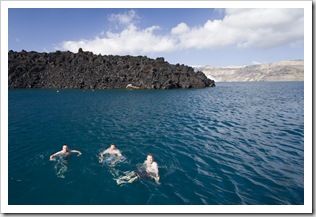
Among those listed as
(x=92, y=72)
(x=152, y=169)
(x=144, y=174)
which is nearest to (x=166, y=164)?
(x=152, y=169)

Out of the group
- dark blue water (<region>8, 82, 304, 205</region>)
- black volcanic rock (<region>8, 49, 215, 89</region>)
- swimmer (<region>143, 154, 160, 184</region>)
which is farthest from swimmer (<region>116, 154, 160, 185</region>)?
black volcanic rock (<region>8, 49, 215, 89</region>)

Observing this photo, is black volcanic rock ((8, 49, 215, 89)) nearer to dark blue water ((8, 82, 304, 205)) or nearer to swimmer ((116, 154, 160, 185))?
dark blue water ((8, 82, 304, 205))

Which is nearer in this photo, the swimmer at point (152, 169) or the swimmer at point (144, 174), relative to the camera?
the swimmer at point (144, 174)

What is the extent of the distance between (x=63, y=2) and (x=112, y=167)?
997 cm

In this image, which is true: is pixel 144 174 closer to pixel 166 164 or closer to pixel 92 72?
pixel 166 164

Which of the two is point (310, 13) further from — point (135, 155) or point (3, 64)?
point (3, 64)

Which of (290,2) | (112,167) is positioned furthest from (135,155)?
(290,2)

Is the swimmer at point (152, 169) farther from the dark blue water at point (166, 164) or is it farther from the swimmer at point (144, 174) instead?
the dark blue water at point (166, 164)

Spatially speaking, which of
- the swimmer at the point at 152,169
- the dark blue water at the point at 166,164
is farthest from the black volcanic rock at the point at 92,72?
the swimmer at the point at 152,169

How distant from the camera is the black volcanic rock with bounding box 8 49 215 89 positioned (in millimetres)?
99812

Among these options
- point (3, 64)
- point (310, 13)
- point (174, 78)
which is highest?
point (174, 78)

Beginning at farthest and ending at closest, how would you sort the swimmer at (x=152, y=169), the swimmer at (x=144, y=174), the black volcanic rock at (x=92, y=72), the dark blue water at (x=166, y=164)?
the black volcanic rock at (x=92, y=72) < the swimmer at (x=152, y=169) < the swimmer at (x=144, y=174) < the dark blue water at (x=166, y=164)

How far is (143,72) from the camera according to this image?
106625 millimetres

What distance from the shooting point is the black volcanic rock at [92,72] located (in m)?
99.8
